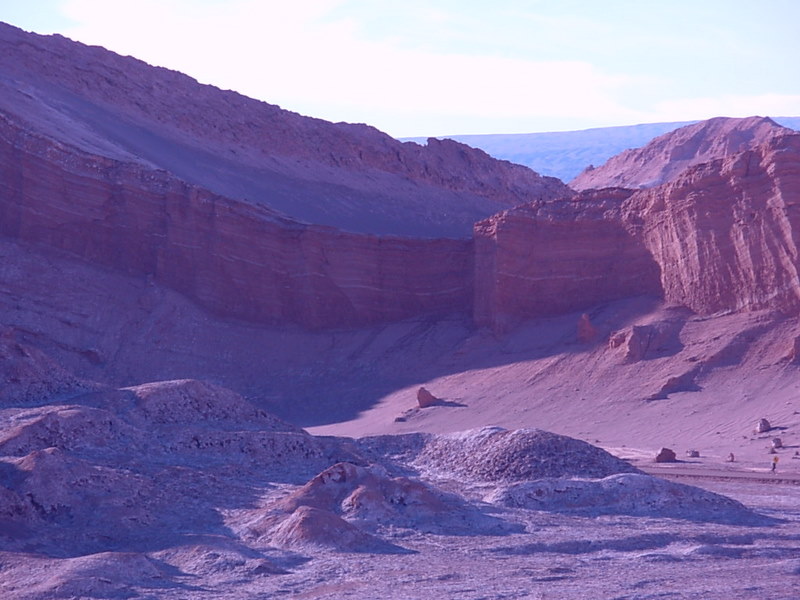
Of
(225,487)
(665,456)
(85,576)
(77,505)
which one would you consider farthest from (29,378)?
(665,456)

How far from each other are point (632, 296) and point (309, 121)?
939 inches

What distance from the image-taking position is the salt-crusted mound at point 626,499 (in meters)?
15.4

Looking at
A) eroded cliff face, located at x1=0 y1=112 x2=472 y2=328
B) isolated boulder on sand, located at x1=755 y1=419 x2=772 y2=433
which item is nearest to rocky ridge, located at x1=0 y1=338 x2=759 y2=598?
isolated boulder on sand, located at x1=755 y1=419 x2=772 y2=433

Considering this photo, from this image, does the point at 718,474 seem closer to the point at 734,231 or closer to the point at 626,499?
the point at 626,499

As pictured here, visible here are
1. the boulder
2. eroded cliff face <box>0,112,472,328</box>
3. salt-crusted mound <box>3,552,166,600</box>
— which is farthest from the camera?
eroded cliff face <box>0,112,472,328</box>

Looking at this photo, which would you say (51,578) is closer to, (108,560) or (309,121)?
(108,560)

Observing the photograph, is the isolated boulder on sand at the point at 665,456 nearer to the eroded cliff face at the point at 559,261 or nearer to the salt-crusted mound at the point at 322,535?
the eroded cliff face at the point at 559,261

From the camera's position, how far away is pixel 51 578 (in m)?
11.5

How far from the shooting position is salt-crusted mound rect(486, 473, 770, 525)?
15.4 metres

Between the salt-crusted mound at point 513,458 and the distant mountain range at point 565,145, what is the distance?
75.1m

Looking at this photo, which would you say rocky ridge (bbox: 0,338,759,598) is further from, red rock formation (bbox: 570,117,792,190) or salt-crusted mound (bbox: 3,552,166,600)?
red rock formation (bbox: 570,117,792,190)

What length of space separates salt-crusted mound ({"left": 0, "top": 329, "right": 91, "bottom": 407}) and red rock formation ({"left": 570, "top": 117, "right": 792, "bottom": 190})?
4613 cm

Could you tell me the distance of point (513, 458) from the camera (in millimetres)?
17531

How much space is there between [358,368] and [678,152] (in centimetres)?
4164
